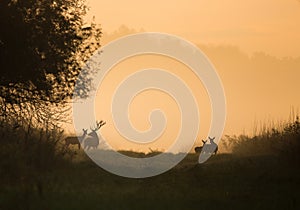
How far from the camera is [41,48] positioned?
3556 cm

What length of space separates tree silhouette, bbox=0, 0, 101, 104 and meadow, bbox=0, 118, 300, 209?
3599 mm

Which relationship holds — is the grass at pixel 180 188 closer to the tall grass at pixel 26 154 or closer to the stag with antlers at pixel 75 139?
the tall grass at pixel 26 154

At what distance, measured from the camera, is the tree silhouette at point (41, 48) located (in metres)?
35.3

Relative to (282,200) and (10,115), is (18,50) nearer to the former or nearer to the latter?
(10,115)

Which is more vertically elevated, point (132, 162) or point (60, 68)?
point (60, 68)

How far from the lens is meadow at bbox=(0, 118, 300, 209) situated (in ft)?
72.6

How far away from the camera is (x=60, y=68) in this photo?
3616 centimetres

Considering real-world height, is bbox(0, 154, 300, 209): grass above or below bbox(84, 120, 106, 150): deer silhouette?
below

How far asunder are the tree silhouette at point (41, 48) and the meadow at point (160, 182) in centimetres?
360

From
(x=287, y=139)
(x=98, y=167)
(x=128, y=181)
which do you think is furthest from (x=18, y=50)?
(x=287, y=139)

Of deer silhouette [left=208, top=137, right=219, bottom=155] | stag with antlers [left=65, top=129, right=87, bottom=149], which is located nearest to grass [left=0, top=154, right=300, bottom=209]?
deer silhouette [left=208, top=137, right=219, bottom=155]

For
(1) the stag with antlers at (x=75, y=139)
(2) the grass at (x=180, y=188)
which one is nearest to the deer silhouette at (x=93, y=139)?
A: (1) the stag with antlers at (x=75, y=139)

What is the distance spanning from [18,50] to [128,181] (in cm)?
1096

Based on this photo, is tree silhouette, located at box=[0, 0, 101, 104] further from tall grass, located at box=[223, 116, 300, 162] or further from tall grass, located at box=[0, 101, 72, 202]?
tall grass, located at box=[223, 116, 300, 162]
